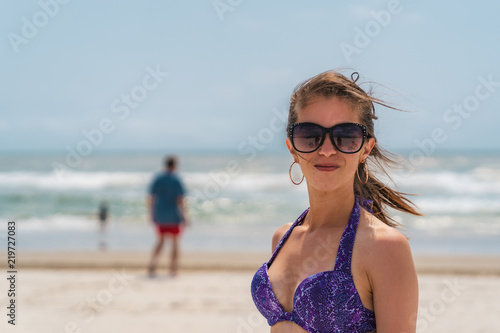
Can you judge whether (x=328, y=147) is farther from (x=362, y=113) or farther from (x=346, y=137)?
(x=362, y=113)

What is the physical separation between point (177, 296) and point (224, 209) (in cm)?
1483

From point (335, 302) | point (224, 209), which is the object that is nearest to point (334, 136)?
point (335, 302)

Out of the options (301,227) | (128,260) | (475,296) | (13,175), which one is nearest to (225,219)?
(128,260)

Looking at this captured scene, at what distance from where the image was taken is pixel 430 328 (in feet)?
21.1

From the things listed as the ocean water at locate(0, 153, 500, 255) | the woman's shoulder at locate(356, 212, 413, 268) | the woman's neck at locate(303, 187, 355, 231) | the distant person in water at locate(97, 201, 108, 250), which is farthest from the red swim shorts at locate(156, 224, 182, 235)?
the woman's shoulder at locate(356, 212, 413, 268)

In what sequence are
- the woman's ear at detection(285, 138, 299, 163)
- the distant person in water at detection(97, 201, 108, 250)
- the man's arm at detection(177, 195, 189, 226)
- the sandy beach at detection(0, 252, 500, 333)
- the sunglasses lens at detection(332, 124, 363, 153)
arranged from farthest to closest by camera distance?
1. the distant person in water at detection(97, 201, 108, 250)
2. the man's arm at detection(177, 195, 189, 226)
3. the sandy beach at detection(0, 252, 500, 333)
4. the woman's ear at detection(285, 138, 299, 163)
5. the sunglasses lens at detection(332, 124, 363, 153)

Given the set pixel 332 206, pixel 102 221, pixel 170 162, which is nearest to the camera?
pixel 332 206

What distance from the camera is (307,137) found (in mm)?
1928

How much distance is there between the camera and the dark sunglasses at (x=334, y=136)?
6.13 feet

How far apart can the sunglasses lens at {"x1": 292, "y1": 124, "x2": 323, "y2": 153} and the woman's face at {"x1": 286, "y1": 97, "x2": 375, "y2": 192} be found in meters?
0.02

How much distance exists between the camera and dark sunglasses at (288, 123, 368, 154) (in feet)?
6.13

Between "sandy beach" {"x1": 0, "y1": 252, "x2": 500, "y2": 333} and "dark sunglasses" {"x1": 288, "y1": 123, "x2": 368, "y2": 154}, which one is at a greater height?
"dark sunglasses" {"x1": 288, "y1": 123, "x2": 368, "y2": 154}

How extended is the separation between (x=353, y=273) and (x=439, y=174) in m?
37.8

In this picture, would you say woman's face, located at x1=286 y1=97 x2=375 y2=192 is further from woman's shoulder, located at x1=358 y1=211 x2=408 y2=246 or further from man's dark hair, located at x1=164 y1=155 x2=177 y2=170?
man's dark hair, located at x1=164 y1=155 x2=177 y2=170
